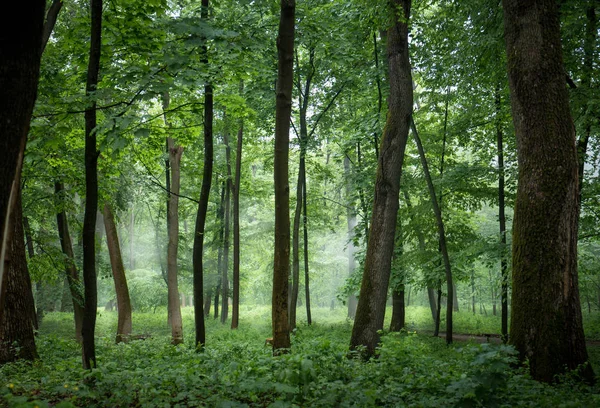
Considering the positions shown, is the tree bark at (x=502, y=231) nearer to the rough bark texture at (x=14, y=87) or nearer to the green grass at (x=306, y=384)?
the green grass at (x=306, y=384)

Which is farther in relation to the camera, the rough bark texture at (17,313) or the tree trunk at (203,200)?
the tree trunk at (203,200)

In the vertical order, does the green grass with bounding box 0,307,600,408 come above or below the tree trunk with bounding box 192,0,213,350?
below

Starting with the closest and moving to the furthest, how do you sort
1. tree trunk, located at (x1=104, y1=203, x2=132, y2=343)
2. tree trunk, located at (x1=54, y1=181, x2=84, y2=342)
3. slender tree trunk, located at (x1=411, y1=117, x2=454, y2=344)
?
slender tree trunk, located at (x1=411, y1=117, x2=454, y2=344) < tree trunk, located at (x1=54, y1=181, x2=84, y2=342) < tree trunk, located at (x1=104, y1=203, x2=132, y2=343)

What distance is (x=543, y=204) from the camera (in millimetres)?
5926

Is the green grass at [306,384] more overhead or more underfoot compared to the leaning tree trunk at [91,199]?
more underfoot

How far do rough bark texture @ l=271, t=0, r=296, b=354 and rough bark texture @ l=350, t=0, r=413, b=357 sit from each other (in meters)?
1.64

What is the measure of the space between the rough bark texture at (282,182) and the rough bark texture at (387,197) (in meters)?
1.64

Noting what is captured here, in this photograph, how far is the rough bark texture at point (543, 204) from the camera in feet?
18.7

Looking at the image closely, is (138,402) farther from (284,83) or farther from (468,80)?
(468,80)

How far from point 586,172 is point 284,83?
862 centimetres

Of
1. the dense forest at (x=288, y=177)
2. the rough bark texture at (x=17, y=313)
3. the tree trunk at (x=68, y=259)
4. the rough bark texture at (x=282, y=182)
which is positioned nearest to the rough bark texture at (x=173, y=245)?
the dense forest at (x=288, y=177)

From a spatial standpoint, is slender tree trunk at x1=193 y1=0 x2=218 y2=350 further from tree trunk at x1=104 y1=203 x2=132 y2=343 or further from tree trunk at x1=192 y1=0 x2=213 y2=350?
tree trunk at x1=104 y1=203 x2=132 y2=343

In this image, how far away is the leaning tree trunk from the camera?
5402 mm

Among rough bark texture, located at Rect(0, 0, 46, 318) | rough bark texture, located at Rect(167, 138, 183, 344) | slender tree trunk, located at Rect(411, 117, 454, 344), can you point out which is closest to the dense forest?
rough bark texture, located at Rect(0, 0, 46, 318)
